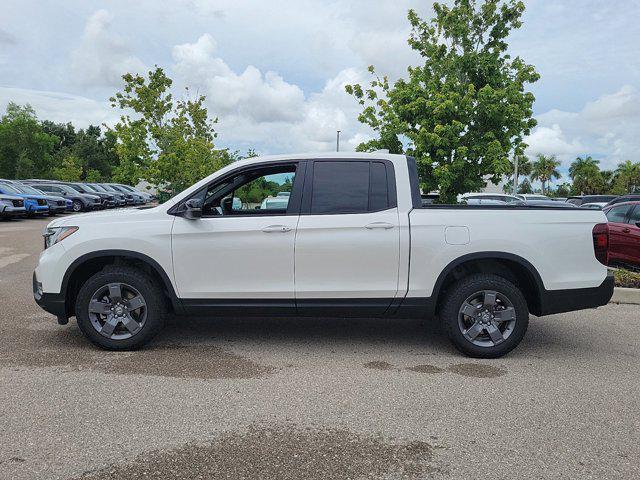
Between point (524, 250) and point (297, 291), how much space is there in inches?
81.2

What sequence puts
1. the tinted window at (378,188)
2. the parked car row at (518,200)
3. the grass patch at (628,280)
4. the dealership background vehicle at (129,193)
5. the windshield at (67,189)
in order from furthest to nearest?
the dealership background vehicle at (129,193)
the windshield at (67,189)
the parked car row at (518,200)
the grass patch at (628,280)
the tinted window at (378,188)

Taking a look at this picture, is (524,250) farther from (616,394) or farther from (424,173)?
(424,173)

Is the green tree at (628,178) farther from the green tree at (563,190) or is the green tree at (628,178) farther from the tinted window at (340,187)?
the tinted window at (340,187)

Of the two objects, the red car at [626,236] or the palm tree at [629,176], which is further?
the palm tree at [629,176]

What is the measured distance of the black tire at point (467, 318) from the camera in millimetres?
4828

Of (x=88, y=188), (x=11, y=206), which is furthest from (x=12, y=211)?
(x=88, y=188)

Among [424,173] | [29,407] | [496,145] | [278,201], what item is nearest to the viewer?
[29,407]

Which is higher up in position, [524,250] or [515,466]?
[524,250]

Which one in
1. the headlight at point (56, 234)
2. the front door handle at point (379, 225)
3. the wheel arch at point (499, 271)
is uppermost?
the front door handle at point (379, 225)

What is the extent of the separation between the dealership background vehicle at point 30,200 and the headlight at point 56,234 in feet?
63.3

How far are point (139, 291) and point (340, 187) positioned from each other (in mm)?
2076

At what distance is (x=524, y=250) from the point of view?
15.8 ft

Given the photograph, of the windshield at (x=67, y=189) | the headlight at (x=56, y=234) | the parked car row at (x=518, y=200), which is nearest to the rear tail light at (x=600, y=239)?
the headlight at (x=56, y=234)

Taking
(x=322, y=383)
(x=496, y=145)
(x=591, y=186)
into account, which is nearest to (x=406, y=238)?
(x=322, y=383)
